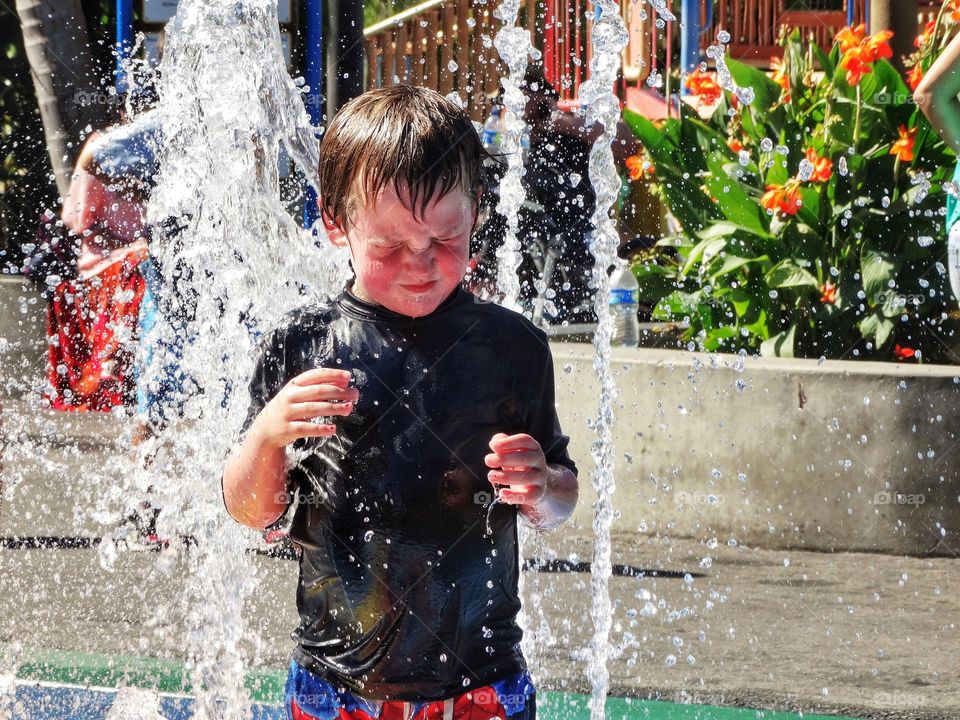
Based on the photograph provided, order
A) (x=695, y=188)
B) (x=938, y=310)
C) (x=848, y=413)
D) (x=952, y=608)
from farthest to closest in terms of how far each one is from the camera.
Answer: (x=695, y=188), (x=938, y=310), (x=848, y=413), (x=952, y=608)

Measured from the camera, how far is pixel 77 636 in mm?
4422

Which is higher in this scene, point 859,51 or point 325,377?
point 859,51

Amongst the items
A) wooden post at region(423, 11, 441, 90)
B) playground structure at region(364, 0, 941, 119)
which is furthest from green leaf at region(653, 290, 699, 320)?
wooden post at region(423, 11, 441, 90)

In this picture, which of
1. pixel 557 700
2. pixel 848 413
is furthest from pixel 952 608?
pixel 557 700

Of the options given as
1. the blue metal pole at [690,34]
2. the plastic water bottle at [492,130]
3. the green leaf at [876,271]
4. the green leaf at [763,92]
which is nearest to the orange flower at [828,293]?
the green leaf at [876,271]

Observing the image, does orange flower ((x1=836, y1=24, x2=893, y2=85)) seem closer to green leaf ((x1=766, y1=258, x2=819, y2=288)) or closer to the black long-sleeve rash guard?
green leaf ((x1=766, y1=258, x2=819, y2=288))

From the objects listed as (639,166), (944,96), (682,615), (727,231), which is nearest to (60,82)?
(639,166)

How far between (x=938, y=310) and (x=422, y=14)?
7854 millimetres

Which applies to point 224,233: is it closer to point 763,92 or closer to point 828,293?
point 828,293

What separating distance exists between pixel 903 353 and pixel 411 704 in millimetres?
4946

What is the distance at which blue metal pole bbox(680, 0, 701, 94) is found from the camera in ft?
39.2

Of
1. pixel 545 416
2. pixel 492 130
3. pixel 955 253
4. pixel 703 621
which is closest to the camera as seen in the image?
pixel 545 416

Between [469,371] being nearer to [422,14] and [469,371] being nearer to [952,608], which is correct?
[952,608]

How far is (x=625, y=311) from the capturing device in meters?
7.86
